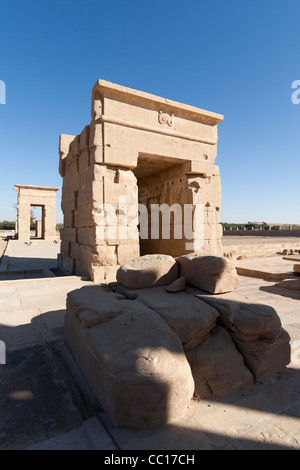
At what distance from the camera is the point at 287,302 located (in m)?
4.23

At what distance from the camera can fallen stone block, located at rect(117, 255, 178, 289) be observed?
2953 mm

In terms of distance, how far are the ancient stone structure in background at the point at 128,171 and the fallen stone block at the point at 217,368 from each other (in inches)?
133

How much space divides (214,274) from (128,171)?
11.3 feet

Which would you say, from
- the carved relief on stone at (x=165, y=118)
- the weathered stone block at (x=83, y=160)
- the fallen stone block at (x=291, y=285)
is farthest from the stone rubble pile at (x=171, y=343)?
the carved relief on stone at (x=165, y=118)

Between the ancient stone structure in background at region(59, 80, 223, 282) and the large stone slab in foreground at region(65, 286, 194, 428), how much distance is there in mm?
3102

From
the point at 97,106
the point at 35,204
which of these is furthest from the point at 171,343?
the point at 35,204

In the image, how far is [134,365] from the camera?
5.28 feet

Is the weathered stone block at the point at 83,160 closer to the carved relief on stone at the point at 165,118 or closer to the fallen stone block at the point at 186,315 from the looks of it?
the carved relief on stone at the point at 165,118

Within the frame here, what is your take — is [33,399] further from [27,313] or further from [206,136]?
[206,136]

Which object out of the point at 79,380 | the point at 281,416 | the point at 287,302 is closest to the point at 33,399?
the point at 79,380

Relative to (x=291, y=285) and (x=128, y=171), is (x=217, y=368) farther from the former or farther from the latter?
(x=128, y=171)

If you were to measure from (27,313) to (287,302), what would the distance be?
3.95 m

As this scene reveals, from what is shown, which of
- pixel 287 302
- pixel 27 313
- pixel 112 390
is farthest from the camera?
pixel 287 302

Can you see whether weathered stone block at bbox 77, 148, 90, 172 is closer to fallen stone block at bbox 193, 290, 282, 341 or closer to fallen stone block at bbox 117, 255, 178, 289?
fallen stone block at bbox 117, 255, 178, 289
